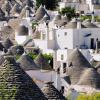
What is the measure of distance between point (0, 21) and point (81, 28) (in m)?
26.0

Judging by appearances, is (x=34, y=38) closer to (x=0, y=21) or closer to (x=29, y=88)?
(x=0, y=21)

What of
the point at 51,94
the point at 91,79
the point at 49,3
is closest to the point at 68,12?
the point at 49,3

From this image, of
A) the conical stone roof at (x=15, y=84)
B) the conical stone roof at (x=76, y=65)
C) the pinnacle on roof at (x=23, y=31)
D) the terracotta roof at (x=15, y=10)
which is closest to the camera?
the conical stone roof at (x=15, y=84)

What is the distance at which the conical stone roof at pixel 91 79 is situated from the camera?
1971 inches

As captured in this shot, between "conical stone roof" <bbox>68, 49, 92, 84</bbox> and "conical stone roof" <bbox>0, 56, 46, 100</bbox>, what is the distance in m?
35.1

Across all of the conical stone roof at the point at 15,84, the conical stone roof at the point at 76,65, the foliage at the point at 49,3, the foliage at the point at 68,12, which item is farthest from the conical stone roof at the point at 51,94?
the foliage at the point at 49,3

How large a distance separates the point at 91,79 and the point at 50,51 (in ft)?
73.6

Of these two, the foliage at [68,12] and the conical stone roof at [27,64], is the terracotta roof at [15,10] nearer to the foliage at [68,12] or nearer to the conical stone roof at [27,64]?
the foliage at [68,12]

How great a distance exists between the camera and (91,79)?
50188 millimetres

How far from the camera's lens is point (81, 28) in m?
74.3

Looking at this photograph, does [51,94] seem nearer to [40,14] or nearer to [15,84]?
[15,84]

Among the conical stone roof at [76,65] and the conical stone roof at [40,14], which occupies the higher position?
the conical stone roof at [76,65]

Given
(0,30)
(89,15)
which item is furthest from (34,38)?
(89,15)

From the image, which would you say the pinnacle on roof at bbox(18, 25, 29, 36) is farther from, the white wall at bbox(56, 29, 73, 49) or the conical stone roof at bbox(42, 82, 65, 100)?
the conical stone roof at bbox(42, 82, 65, 100)
